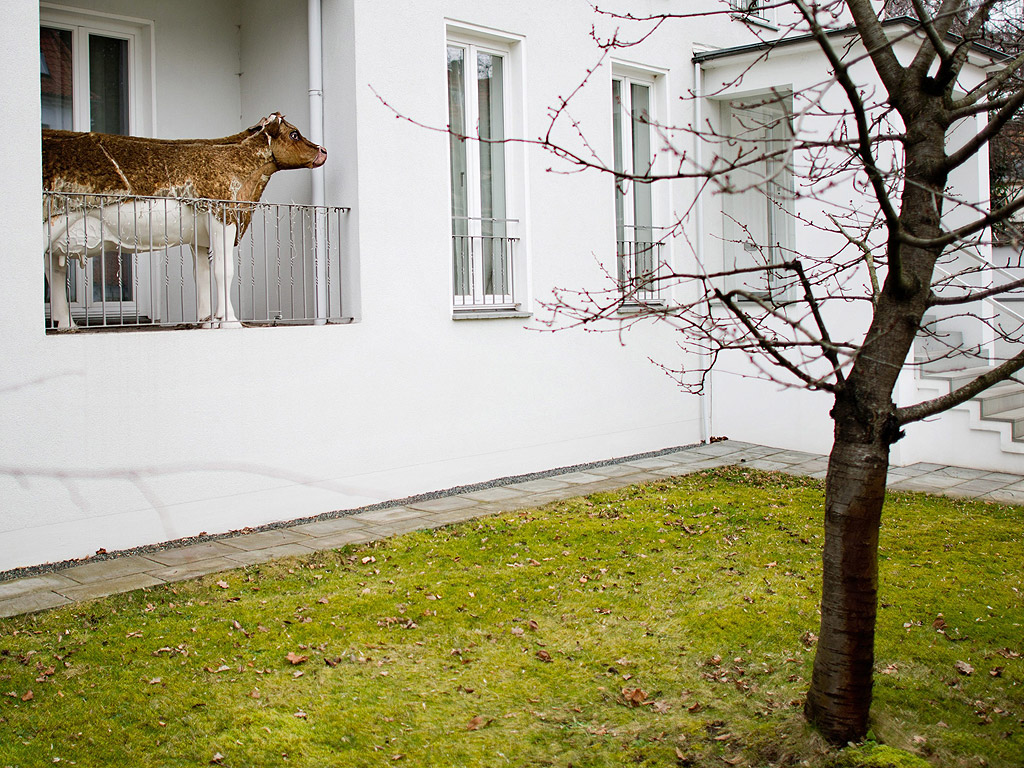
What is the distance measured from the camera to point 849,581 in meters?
3.59

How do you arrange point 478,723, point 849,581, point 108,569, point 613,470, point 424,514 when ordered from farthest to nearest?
point 613,470 → point 424,514 → point 108,569 → point 478,723 → point 849,581

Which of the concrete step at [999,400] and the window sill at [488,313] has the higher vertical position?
the window sill at [488,313]

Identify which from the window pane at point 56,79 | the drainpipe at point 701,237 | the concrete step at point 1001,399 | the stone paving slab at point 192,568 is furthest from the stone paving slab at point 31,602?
the concrete step at point 1001,399

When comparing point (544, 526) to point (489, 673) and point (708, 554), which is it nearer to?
point (708, 554)

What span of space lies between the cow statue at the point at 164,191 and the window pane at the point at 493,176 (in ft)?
6.60

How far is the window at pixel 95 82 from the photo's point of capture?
8.43m

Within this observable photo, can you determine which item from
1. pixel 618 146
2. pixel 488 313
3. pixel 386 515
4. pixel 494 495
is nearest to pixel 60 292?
pixel 386 515

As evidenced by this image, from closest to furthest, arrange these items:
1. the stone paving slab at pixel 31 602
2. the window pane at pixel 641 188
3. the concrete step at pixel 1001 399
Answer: the stone paving slab at pixel 31 602, the concrete step at pixel 1001 399, the window pane at pixel 641 188

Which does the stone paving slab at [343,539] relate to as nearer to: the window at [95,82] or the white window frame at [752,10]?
the window at [95,82]

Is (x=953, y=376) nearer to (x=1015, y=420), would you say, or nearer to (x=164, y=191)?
(x=1015, y=420)

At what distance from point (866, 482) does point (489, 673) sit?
2.17 meters

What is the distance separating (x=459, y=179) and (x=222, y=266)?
2.73 m

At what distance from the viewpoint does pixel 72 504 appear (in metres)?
6.63

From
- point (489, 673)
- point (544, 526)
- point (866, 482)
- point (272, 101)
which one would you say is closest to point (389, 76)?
point (272, 101)
